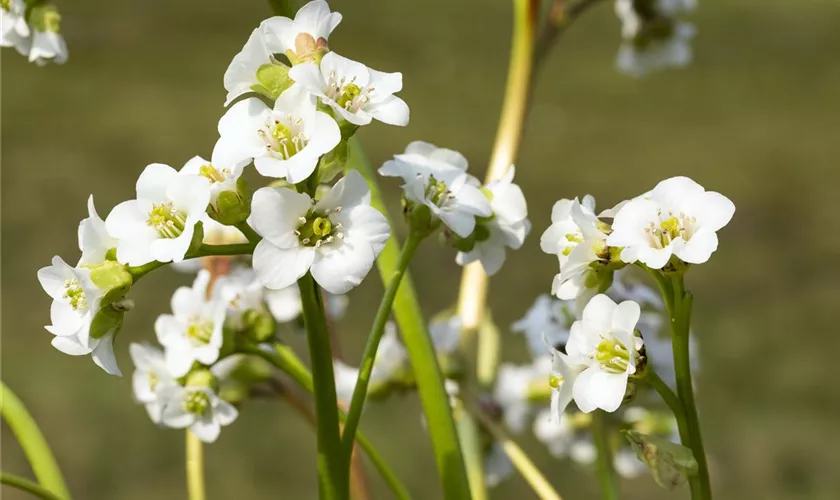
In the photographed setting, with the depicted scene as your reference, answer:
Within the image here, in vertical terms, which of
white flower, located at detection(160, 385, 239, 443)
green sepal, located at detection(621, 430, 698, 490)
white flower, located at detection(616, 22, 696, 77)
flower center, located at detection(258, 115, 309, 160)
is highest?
white flower, located at detection(616, 22, 696, 77)

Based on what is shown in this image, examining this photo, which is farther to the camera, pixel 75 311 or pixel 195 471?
pixel 195 471

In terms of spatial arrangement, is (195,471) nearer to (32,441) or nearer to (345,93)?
(32,441)

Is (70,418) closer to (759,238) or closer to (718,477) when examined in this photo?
(718,477)

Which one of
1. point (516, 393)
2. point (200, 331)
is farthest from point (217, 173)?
point (516, 393)

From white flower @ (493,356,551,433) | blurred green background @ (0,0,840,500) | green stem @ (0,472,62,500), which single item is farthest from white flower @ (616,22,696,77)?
blurred green background @ (0,0,840,500)

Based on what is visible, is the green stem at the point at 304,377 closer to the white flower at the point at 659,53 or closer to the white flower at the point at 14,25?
the white flower at the point at 14,25

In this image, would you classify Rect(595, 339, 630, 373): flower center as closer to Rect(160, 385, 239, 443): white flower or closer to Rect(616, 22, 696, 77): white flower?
Rect(160, 385, 239, 443): white flower

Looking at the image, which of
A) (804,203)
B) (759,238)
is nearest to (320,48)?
(759,238)
